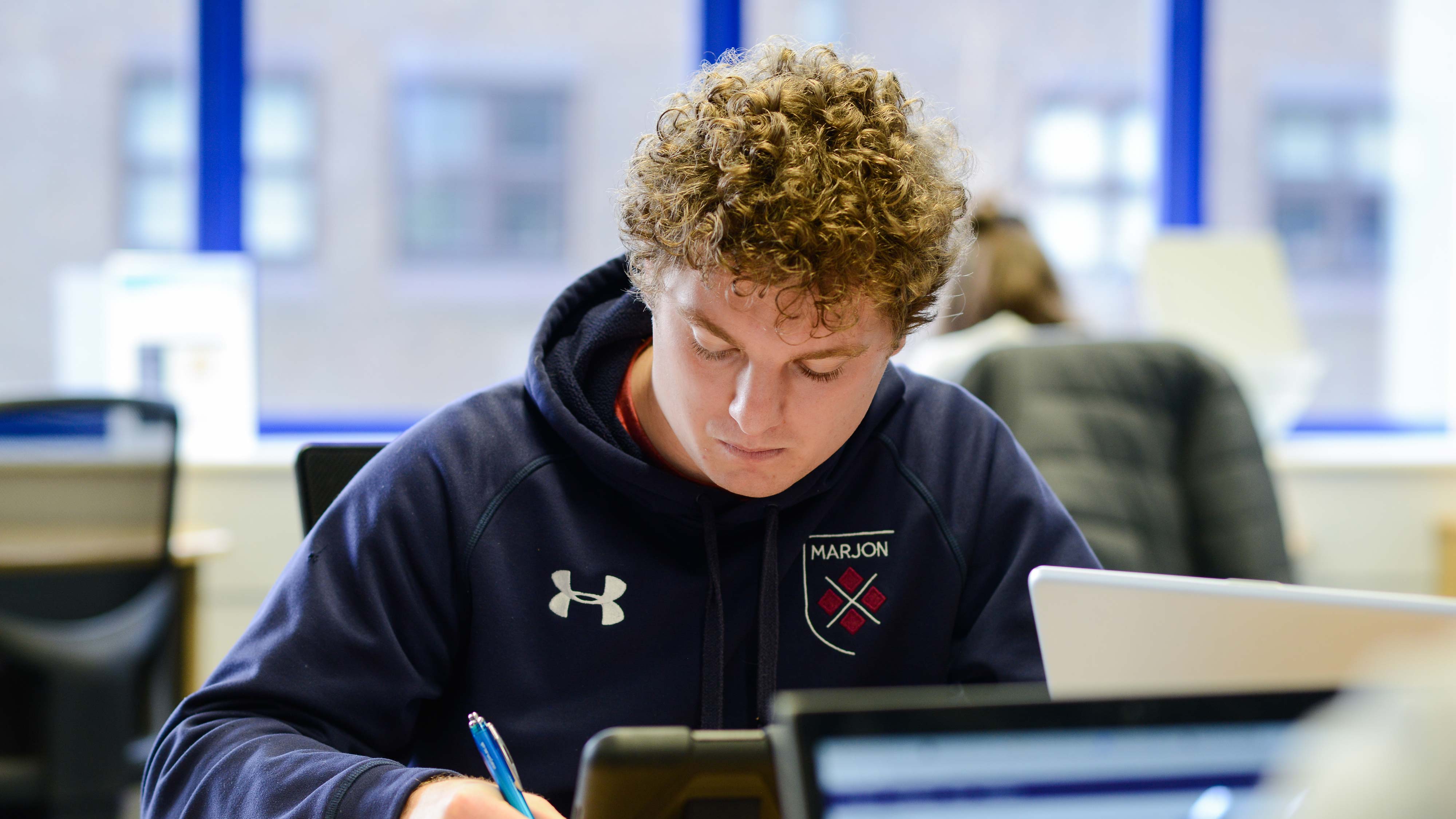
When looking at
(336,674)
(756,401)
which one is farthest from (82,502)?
(756,401)

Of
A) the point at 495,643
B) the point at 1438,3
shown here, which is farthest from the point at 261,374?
the point at 1438,3

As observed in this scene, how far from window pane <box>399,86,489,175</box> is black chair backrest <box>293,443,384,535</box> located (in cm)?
230

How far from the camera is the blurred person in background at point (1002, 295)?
2.39 m

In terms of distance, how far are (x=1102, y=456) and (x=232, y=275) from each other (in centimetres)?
193

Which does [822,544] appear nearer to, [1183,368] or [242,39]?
[1183,368]

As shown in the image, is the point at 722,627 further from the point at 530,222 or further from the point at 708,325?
the point at 530,222

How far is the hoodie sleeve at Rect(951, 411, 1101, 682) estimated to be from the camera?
1.04m

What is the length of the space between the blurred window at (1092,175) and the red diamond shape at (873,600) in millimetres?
2557

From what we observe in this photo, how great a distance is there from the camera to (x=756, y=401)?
883mm

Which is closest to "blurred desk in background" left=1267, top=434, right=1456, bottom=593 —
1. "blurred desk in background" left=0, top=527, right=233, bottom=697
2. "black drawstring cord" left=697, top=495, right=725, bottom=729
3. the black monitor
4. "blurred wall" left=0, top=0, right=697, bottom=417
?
"blurred wall" left=0, top=0, right=697, bottom=417

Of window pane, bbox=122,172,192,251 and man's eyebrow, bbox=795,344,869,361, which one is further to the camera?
window pane, bbox=122,172,192,251

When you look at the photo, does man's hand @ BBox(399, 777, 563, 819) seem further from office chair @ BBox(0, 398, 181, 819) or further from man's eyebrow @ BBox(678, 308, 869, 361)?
office chair @ BBox(0, 398, 181, 819)

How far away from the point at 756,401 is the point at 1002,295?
65.1 inches

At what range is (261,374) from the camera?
305 centimetres
